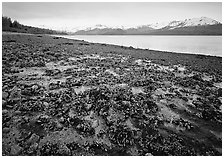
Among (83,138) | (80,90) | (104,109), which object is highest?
(80,90)

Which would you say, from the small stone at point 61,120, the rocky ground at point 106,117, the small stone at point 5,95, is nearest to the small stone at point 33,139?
the rocky ground at point 106,117

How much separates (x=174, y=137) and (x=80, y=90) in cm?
608

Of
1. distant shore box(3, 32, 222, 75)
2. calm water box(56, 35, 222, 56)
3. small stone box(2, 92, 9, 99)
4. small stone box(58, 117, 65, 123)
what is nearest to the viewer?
small stone box(58, 117, 65, 123)

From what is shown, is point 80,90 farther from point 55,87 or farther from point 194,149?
point 194,149

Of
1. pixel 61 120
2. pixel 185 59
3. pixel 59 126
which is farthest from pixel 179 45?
pixel 59 126

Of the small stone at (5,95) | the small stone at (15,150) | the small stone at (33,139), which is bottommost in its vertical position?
the small stone at (15,150)

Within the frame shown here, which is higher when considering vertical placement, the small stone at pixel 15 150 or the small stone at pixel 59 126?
the small stone at pixel 59 126

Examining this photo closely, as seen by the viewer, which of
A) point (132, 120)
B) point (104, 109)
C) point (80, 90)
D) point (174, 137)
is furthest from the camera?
point (80, 90)

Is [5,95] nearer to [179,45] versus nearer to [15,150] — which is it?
[15,150]

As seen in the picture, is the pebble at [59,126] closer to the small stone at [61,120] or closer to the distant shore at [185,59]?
the small stone at [61,120]

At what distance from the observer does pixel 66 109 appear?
8328 millimetres

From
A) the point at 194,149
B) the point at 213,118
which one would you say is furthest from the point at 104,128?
the point at 213,118

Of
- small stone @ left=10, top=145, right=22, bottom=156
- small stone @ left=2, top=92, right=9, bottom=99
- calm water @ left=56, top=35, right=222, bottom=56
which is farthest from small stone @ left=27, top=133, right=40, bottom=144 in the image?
calm water @ left=56, top=35, right=222, bottom=56

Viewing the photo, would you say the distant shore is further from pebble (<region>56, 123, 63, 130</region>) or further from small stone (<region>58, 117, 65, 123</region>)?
pebble (<region>56, 123, 63, 130</region>)
